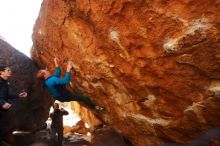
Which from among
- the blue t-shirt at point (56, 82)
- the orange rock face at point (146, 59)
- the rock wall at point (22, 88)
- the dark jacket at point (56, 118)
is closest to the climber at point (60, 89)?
the blue t-shirt at point (56, 82)

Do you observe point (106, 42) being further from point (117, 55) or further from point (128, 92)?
point (128, 92)

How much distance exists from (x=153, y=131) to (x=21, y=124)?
15.0 feet

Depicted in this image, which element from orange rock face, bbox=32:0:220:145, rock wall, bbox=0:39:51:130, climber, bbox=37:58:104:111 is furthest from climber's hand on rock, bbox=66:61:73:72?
rock wall, bbox=0:39:51:130

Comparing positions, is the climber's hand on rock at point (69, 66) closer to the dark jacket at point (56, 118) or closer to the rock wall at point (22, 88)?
the rock wall at point (22, 88)

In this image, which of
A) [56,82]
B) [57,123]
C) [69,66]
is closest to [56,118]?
[57,123]

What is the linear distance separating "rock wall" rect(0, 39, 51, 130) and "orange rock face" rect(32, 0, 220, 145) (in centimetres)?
166

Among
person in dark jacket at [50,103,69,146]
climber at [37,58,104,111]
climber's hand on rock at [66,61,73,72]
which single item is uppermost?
climber's hand on rock at [66,61,73,72]

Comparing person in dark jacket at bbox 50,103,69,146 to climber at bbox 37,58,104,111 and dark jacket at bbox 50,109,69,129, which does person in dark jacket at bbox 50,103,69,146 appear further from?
climber at bbox 37,58,104,111

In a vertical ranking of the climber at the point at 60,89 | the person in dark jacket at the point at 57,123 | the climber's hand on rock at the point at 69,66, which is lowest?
the person in dark jacket at the point at 57,123

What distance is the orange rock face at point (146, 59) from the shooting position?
16.5 ft

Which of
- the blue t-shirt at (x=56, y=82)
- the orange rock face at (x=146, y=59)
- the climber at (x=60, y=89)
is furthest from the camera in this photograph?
the climber at (x=60, y=89)

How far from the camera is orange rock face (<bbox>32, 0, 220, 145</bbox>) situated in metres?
5.04

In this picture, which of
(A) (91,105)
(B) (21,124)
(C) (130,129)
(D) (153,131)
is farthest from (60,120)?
(D) (153,131)

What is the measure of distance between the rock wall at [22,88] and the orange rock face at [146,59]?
1663 millimetres
